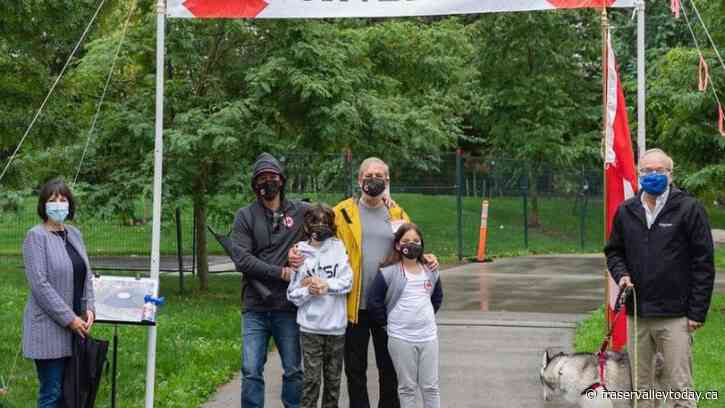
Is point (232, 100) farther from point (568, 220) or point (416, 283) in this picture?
point (568, 220)

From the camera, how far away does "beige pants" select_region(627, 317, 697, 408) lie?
641 cm

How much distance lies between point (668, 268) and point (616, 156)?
4.98ft

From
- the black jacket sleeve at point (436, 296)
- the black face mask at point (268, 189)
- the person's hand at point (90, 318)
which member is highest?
the black face mask at point (268, 189)

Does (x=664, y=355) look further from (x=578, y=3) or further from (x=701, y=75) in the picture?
(x=701, y=75)

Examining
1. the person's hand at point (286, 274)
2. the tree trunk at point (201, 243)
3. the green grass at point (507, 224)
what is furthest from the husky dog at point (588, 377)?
the green grass at point (507, 224)

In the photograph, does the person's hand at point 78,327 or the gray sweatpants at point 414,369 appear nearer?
the person's hand at point 78,327

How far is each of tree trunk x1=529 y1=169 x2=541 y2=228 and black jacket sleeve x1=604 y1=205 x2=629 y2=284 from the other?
1899 centimetres

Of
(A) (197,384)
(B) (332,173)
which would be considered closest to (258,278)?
(A) (197,384)

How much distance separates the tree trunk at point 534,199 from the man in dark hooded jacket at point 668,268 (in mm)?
19162

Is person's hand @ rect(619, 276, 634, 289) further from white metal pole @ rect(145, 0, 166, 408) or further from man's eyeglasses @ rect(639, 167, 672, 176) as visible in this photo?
white metal pole @ rect(145, 0, 166, 408)

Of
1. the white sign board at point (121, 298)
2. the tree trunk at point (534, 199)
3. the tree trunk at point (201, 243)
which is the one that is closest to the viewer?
Answer: the white sign board at point (121, 298)

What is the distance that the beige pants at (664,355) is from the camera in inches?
252

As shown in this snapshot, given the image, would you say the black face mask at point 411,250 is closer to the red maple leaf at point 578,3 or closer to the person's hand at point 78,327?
the person's hand at point 78,327

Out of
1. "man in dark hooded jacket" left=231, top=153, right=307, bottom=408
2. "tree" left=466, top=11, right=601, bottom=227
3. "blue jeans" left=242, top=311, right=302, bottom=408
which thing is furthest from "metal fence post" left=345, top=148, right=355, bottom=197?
"tree" left=466, top=11, right=601, bottom=227
